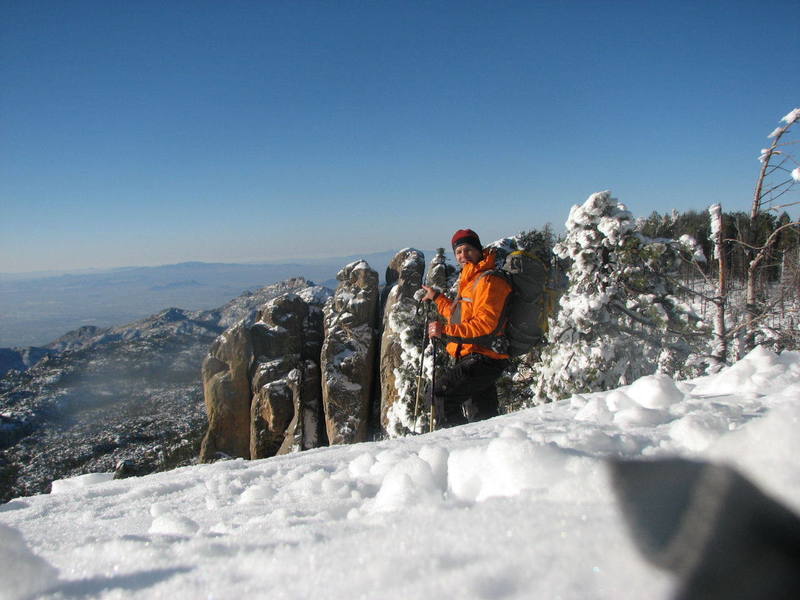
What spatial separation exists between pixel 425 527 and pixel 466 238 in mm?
4736

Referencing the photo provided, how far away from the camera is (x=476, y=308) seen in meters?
5.55

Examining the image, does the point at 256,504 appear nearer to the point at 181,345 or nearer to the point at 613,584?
the point at 613,584

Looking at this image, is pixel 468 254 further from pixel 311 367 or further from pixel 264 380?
pixel 264 380

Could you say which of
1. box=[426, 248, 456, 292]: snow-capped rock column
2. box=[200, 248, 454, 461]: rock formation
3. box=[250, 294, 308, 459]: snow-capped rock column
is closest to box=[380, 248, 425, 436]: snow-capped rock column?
box=[200, 248, 454, 461]: rock formation

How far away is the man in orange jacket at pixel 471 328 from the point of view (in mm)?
5484

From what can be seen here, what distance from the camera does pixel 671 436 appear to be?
1.86 m

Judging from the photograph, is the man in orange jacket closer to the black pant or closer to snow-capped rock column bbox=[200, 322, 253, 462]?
the black pant

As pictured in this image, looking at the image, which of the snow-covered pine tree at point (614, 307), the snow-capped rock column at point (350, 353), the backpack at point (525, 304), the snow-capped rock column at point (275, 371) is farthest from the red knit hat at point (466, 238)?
the snow-capped rock column at point (275, 371)

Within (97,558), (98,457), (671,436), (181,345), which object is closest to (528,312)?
(671,436)

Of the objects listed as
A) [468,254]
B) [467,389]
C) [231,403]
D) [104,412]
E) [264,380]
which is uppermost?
[468,254]

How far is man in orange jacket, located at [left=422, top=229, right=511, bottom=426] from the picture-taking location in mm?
5484

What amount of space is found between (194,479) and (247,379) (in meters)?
19.6

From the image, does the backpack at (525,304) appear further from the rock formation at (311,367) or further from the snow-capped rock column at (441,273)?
the rock formation at (311,367)

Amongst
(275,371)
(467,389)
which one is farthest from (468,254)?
(275,371)
